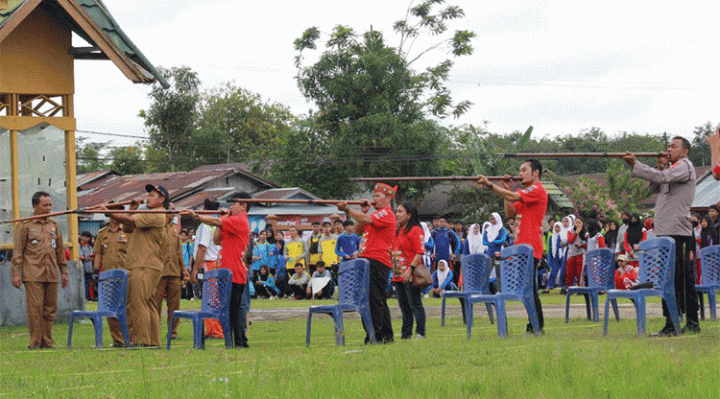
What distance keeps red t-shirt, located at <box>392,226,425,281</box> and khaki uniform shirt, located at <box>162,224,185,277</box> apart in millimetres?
3350

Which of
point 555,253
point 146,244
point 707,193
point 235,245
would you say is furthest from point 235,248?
point 707,193

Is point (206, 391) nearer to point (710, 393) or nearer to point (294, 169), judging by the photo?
point (710, 393)

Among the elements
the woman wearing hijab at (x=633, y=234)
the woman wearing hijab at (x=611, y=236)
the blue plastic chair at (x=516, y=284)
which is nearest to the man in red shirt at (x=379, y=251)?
the blue plastic chair at (x=516, y=284)

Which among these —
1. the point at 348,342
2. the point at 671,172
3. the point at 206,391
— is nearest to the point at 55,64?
the point at 348,342

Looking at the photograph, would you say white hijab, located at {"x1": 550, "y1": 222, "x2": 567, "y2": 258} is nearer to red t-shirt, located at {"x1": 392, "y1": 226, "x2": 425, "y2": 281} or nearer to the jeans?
red t-shirt, located at {"x1": 392, "y1": 226, "x2": 425, "y2": 281}

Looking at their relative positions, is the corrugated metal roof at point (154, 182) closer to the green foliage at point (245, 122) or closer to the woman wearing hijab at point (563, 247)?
the green foliage at point (245, 122)

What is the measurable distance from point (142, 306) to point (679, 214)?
651cm

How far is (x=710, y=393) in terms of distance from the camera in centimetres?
709

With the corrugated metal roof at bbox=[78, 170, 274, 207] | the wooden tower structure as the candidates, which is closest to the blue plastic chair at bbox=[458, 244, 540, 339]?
the wooden tower structure

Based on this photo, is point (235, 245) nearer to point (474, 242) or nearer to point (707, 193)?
point (474, 242)

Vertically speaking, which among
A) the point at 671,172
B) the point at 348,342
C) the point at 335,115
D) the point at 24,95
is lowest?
the point at 348,342

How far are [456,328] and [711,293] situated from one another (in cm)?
355

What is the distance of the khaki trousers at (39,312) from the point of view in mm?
14508

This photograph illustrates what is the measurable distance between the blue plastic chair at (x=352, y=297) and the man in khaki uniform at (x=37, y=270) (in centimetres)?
379
